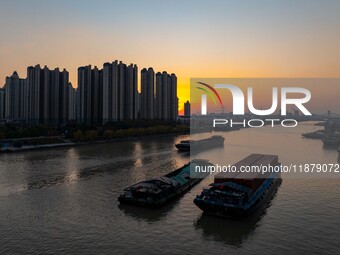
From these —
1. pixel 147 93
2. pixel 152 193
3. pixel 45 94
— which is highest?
pixel 147 93

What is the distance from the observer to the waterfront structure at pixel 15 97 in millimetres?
33469

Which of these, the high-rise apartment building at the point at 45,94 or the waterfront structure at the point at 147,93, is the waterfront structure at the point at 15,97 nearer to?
the high-rise apartment building at the point at 45,94

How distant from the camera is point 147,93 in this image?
117 feet

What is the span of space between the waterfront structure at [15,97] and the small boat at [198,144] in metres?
21.9

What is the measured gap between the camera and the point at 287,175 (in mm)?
10398

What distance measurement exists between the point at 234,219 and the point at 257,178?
1653 millimetres

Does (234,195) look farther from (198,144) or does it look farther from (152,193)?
(198,144)

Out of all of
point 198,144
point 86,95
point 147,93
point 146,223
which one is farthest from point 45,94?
point 146,223

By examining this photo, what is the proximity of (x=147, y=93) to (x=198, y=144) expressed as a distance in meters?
17.9

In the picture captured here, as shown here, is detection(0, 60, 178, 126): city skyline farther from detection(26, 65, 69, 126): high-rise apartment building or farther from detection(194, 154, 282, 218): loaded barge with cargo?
detection(194, 154, 282, 218): loaded barge with cargo

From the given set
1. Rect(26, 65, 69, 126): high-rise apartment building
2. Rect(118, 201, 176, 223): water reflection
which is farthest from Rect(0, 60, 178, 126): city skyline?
Rect(118, 201, 176, 223): water reflection

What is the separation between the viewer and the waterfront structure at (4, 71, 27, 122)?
110ft

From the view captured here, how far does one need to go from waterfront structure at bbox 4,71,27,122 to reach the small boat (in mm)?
21893

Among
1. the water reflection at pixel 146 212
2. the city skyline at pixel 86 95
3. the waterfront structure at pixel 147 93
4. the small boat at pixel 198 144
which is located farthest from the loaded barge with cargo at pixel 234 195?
the waterfront structure at pixel 147 93
